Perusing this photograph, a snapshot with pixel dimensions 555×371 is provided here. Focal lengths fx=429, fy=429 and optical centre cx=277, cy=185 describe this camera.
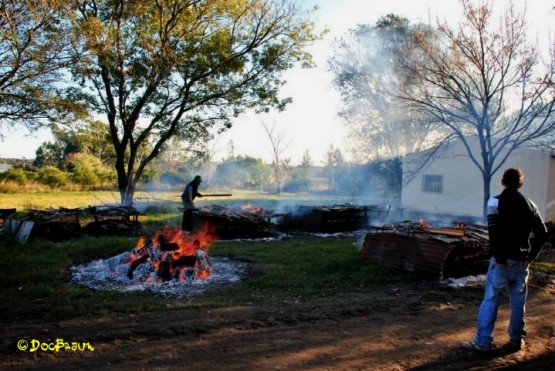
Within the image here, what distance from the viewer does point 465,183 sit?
19.4 metres

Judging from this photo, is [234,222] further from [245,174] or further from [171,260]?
[245,174]

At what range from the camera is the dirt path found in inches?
163

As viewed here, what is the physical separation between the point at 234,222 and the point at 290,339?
9343 millimetres

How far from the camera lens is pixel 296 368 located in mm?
4055

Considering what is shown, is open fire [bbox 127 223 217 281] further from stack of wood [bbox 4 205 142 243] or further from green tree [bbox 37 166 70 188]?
green tree [bbox 37 166 70 188]

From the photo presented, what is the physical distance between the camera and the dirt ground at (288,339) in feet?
13.6

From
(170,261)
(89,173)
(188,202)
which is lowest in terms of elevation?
(170,261)

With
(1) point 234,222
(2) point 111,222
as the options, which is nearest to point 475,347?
(1) point 234,222

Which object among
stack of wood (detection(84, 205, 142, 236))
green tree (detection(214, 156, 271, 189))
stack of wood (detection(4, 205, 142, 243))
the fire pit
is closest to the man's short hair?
the fire pit

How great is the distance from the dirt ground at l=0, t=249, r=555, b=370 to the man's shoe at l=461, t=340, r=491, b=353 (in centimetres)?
6

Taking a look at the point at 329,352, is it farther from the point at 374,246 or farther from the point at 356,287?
the point at 374,246

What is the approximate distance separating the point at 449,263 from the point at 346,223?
8122 mm

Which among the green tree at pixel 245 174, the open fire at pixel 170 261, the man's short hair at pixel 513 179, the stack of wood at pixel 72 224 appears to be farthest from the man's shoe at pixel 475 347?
the green tree at pixel 245 174

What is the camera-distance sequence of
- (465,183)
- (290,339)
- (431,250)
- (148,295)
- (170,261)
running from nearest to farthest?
(290,339) < (148,295) < (431,250) < (170,261) < (465,183)
